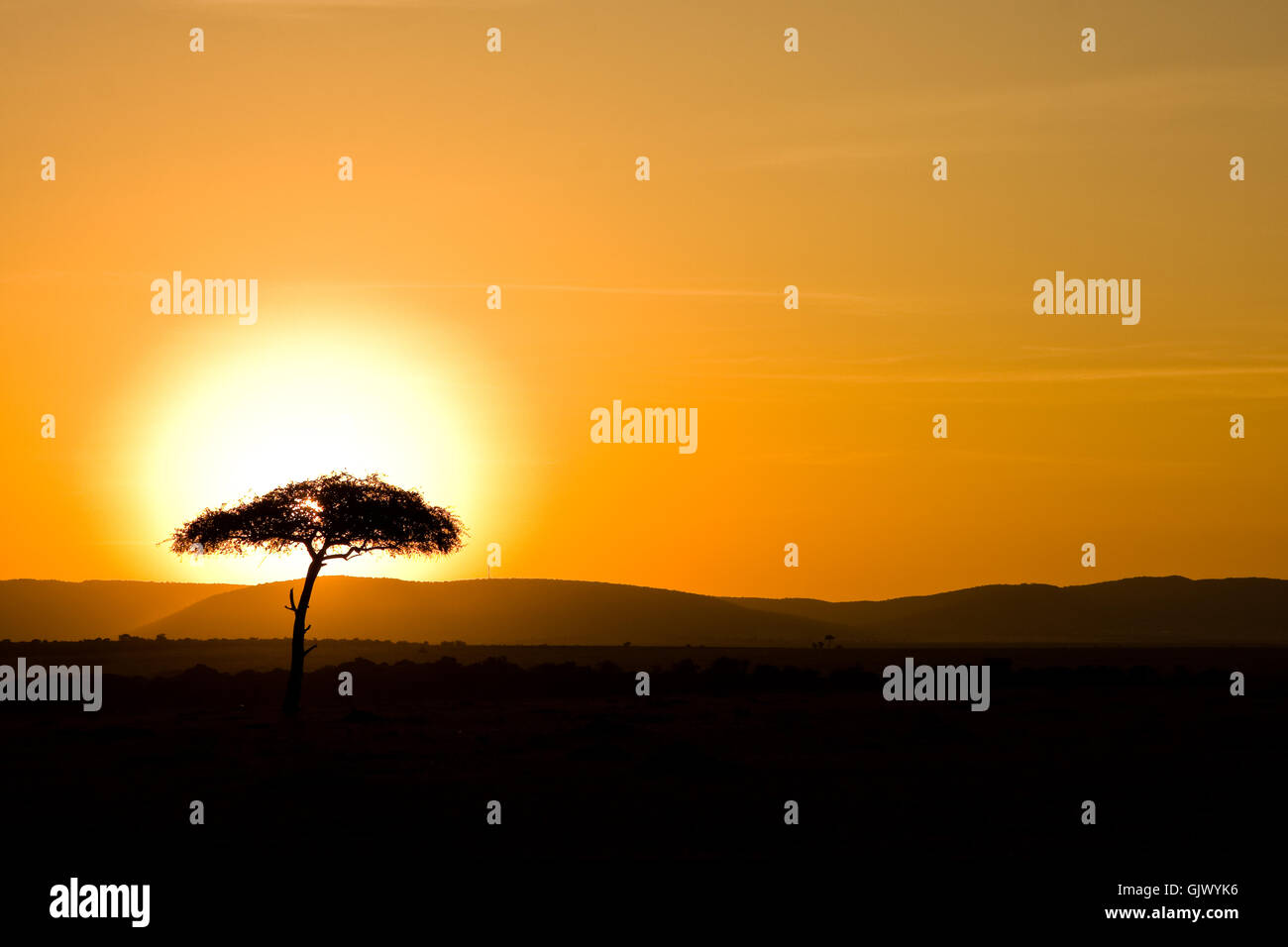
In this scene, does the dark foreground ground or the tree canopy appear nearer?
the dark foreground ground

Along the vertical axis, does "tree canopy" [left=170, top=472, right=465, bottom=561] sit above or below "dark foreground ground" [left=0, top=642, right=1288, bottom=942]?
above

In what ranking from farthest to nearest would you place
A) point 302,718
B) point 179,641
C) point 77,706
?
point 179,641, point 77,706, point 302,718

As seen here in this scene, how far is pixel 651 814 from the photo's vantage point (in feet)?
78.5

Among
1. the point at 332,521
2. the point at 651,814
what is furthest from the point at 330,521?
the point at 651,814

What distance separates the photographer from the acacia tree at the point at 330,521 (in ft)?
151

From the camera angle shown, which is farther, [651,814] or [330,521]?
[330,521]

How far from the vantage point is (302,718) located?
143 ft

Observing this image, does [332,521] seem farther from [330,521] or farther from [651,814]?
[651,814]

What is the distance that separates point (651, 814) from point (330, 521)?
24550 mm

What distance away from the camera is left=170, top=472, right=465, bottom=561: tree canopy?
151ft

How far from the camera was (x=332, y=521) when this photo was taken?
45.9m
